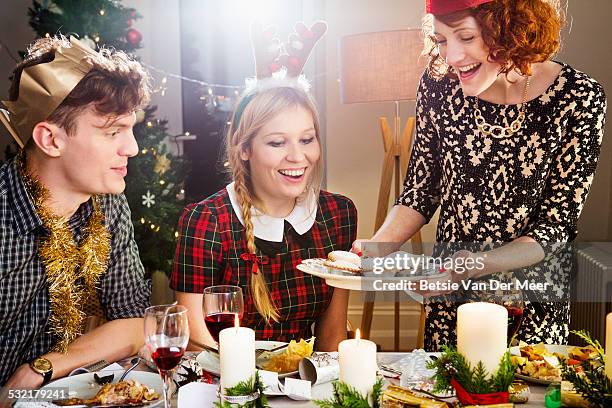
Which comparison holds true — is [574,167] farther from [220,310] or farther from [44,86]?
[44,86]

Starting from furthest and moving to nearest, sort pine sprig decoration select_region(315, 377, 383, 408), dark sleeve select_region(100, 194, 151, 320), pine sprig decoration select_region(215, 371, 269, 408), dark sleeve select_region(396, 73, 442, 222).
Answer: dark sleeve select_region(396, 73, 442, 222)
dark sleeve select_region(100, 194, 151, 320)
pine sprig decoration select_region(215, 371, 269, 408)
pine sprig decoration select_region(315, 377, 383, 408)

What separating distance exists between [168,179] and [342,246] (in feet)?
4.18

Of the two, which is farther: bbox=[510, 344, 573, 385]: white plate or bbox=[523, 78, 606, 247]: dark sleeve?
bbox=[523, 78, 606, 247]: dark sleeve

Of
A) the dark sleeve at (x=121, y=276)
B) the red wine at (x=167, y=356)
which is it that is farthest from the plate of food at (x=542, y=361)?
the dark sleeve at (x=121, y=276)

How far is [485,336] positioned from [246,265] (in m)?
1.10

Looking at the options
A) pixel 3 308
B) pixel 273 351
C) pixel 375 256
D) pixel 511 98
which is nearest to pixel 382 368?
pixel 273 351

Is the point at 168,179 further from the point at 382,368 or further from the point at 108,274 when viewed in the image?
the point at 382,368

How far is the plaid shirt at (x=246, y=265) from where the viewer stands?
2088 mm

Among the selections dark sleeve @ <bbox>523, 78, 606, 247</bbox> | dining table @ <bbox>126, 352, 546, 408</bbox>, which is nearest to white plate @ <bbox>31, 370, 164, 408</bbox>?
dining table @ <bbox>126, 352, 546, 408</bbox>

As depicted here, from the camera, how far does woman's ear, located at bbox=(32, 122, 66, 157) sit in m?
1.84

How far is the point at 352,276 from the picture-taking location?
1729mm

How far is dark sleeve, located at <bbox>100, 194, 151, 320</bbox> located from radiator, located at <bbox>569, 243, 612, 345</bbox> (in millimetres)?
1740

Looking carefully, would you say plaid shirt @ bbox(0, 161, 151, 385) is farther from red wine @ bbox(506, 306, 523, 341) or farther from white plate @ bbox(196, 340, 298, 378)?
red wine @ bbox(506, 306, 523, 341)

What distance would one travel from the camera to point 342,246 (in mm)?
2254
